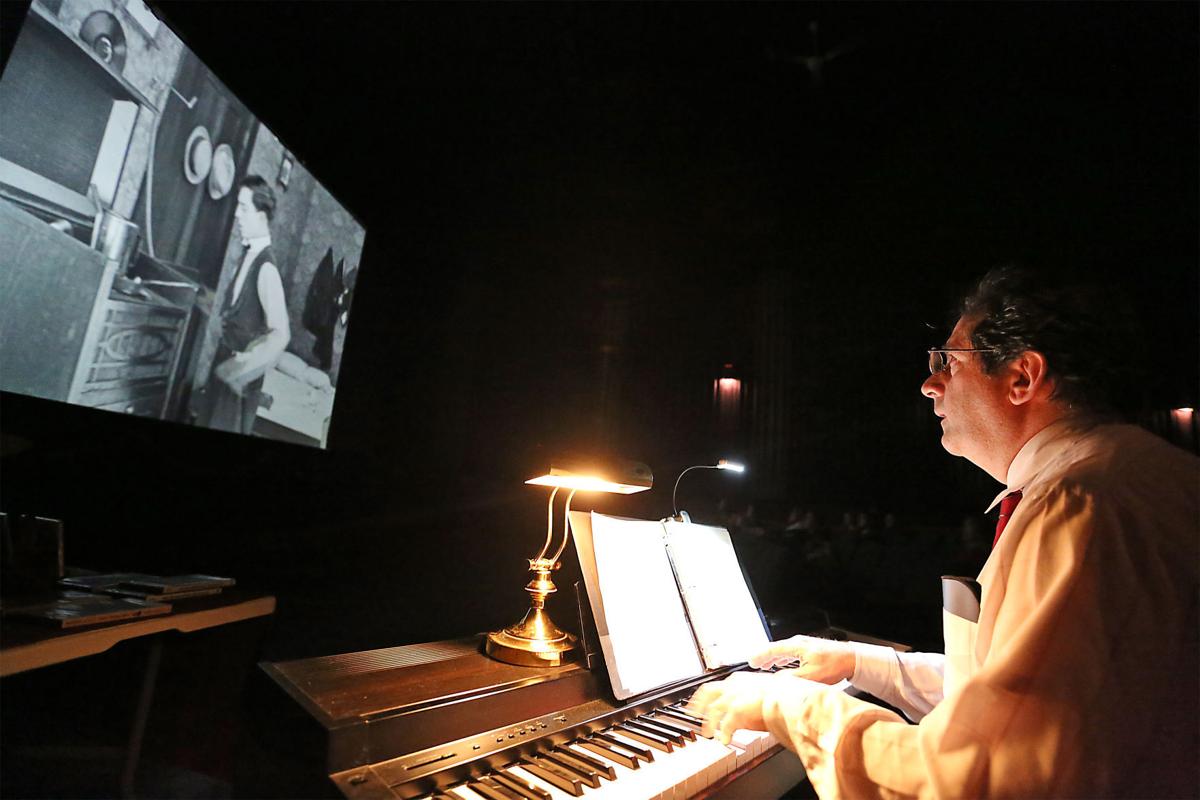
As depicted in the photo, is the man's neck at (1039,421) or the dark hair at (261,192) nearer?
the man's neck at (1039,421)

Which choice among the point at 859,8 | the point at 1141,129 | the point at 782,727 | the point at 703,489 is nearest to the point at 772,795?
the point at 782,727

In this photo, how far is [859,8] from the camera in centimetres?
241

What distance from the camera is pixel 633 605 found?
4.09 ft

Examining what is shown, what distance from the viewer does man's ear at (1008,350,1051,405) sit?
103cm

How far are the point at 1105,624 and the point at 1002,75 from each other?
2799 millimetres

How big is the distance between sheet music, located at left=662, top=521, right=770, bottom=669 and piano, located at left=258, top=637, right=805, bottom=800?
20 centimetres

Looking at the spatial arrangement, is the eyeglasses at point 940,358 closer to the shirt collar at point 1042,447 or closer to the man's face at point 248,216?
the shirt collar at point 1042,447

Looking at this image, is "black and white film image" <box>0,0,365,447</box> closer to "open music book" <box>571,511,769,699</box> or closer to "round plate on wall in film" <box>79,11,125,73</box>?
"round plate on wall in film" <box>79,11,125,73</box>

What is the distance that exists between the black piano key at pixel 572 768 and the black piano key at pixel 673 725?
0.24m

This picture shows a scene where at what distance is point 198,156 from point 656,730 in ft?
8.82

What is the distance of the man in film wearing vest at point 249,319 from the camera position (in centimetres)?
252

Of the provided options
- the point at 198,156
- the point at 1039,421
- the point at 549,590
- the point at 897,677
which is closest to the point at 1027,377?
the point at 1039,421

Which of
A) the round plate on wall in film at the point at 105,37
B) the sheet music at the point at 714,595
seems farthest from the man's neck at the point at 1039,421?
the round plate on wall in film at the point at 105,37

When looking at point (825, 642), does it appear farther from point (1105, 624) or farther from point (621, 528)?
point (1105, 624)
